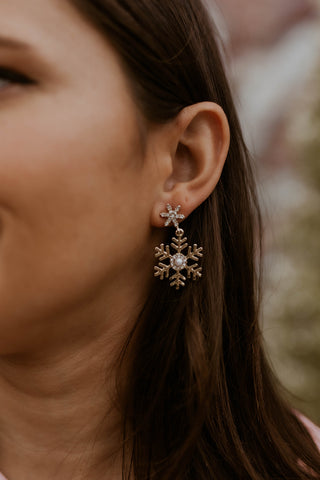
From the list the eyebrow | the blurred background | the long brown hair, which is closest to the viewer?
A: the eyebrow

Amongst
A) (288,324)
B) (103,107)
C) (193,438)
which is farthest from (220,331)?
(288,324)

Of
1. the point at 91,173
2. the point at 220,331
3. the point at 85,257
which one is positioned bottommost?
the point at 220,331

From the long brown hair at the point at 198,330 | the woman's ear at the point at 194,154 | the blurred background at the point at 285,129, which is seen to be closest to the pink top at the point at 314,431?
the long brown hair at the point at 198,330

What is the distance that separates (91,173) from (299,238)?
2.11 m

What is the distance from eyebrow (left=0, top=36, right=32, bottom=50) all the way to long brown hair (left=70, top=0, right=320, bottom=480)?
0.42 ft

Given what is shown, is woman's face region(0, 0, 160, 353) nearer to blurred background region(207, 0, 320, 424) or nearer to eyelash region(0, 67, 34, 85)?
eyelash region(0, 67, 34, 85)

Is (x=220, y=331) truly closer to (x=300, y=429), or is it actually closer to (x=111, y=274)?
(x=111, y=274)

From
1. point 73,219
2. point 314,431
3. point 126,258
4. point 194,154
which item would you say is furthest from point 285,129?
point 73,219

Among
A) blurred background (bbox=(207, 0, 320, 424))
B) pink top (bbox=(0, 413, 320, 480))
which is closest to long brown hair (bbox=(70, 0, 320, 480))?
pink top (bbox=(0, 413, 320, 480))

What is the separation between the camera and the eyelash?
41.7 inches

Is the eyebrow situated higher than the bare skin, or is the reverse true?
the eyebrow

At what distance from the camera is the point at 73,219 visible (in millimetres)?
1081

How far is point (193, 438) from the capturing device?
1.18 m

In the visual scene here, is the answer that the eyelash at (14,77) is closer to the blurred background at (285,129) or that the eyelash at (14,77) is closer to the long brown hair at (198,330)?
the long brown hair at (198,330)
